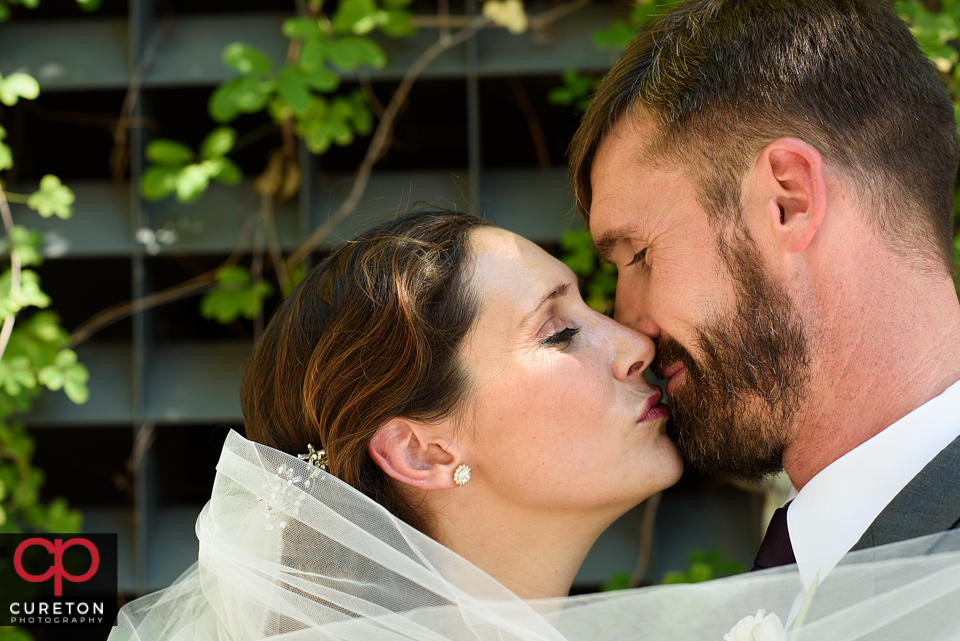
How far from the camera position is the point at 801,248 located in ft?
3.76

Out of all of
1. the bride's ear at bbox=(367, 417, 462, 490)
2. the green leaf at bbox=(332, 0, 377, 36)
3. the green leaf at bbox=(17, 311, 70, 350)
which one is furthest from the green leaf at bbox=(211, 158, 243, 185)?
the bride's ear at bbox=(367, 417, 462, 490)

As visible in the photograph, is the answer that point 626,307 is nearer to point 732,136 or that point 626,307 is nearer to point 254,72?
point 732,136

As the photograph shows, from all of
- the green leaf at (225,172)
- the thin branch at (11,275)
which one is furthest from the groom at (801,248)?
the thin branch at (11,275)

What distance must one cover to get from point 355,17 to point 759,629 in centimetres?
170

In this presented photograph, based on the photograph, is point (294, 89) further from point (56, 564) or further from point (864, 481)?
point (864, 481)

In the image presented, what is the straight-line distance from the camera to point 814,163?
3.73 ft

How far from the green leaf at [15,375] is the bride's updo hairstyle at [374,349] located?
3.15 feet

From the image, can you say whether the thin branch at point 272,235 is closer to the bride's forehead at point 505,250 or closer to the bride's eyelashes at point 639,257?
the bride's forehead at point 505,250

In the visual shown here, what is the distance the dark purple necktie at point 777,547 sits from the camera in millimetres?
1140

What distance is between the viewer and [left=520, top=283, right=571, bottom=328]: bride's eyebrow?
3.96 ft

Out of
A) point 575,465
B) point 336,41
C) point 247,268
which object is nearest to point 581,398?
point 575,465

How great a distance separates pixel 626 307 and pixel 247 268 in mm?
1399

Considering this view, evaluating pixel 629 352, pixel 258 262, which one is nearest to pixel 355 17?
pixel 258 262

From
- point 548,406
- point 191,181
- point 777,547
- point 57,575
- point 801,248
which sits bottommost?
point 57,575
